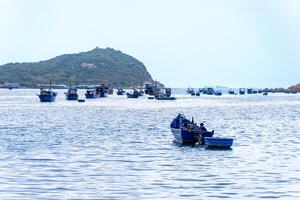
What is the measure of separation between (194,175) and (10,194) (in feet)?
42.1

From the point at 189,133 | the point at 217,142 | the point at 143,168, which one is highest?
the point at 189,133

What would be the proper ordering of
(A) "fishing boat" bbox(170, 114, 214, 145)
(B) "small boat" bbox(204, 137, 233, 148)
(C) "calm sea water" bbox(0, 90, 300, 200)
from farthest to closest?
(A) "fishing boat" bbox(170, 114, 214, 145), (B) "small boat" bbox(204, 137, 233, 148), (C) "calm sea water" bbox(0, 90, 300, 200)

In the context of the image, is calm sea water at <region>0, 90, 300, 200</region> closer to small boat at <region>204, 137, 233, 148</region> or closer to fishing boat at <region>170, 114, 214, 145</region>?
small boat at <region>204, 137, 233, 148</region>

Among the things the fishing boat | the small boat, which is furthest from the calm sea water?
the fishing boat

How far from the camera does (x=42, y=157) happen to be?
53938 millimetres

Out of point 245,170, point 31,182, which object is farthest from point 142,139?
point 31,182

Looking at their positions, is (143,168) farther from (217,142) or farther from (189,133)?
(189,133)

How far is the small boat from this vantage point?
6072 centimetres

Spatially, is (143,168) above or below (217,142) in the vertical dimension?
below

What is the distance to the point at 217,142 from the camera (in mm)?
60750

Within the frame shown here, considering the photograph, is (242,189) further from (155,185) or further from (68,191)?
(68,191)

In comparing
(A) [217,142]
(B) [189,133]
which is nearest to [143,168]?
(A) [217,142]

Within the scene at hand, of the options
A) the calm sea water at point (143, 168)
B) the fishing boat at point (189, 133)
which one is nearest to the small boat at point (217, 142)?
the calm sea water at point (143, 168)

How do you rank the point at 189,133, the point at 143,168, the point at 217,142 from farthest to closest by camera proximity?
the point at 189,133, the point at 217,142, the point at 143,168
